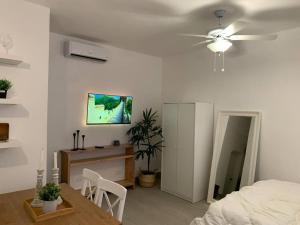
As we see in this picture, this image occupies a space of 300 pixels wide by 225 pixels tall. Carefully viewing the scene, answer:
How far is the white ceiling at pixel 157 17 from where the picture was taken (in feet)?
8.09

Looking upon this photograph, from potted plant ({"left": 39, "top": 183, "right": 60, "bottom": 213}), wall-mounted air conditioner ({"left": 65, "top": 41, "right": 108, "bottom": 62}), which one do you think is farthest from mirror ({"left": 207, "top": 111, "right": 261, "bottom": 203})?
potted plant ({"left": 39, "top": 183, "right": 60, "bottom": 213})

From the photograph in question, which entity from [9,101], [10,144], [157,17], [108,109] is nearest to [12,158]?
[10,144]

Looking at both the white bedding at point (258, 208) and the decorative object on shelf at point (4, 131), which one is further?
the decorative object on shelf at point (4, 131)

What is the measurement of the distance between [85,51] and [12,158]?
6.47ft

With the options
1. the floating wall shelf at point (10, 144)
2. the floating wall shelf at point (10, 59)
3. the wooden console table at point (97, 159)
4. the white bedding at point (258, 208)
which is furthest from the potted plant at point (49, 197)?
the wooden console table at point (97, 159)

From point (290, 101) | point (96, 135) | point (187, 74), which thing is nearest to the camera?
point (290, 101)

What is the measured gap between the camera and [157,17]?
281cm

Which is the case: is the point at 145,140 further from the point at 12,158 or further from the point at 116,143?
the point at 12,158

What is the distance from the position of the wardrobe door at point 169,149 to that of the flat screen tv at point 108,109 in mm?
732

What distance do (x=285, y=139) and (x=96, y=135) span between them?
2.95 metres

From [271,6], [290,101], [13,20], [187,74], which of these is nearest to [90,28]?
[13,20]

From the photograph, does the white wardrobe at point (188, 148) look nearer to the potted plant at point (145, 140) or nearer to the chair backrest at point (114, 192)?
the potted plant at point (145, 140)

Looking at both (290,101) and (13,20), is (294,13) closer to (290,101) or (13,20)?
(290,101)

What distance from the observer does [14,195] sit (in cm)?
194
